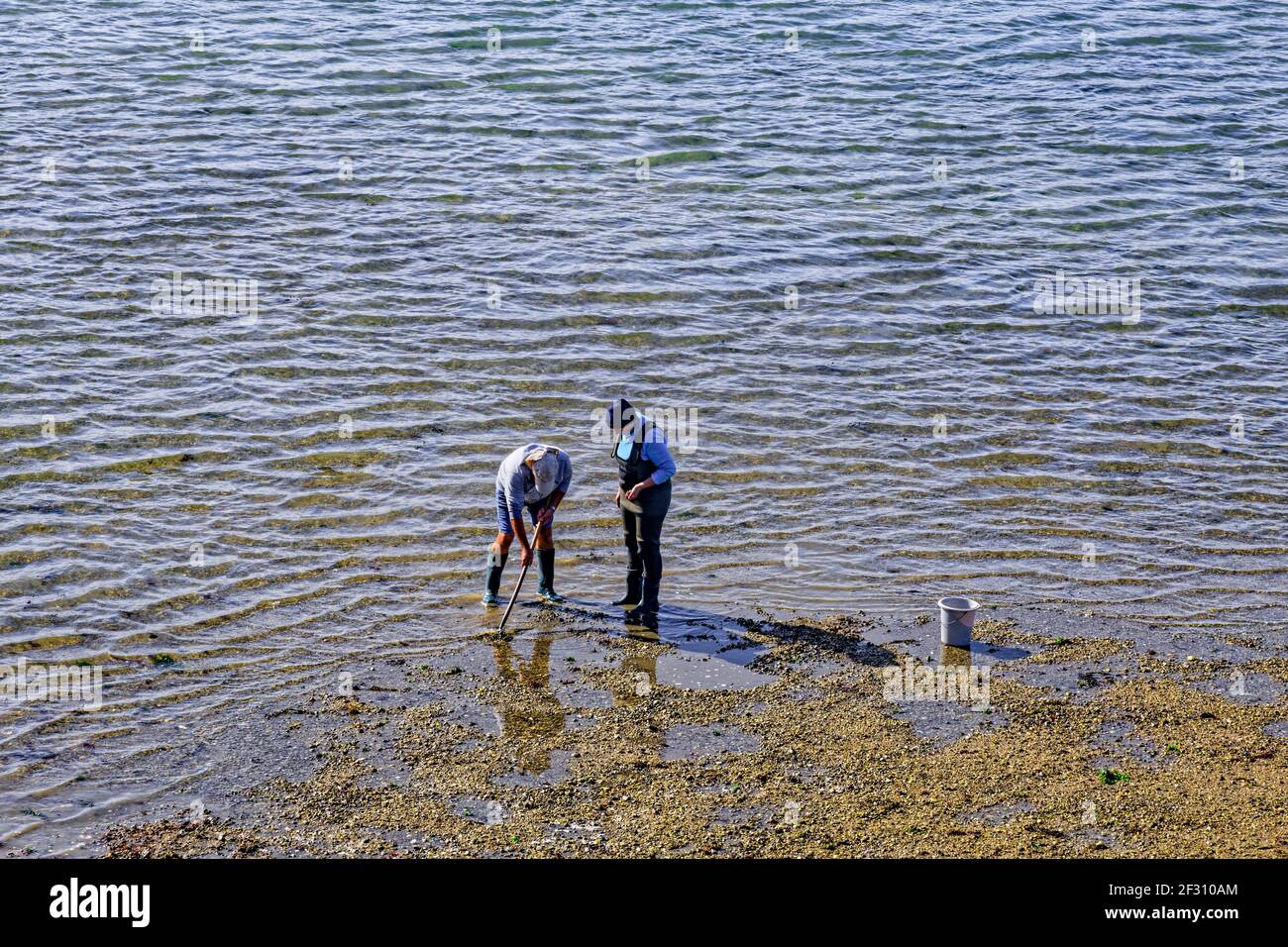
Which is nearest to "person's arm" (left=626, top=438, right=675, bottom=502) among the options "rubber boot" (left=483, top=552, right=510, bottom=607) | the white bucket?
"rubber boot" (left=483, top=552, right=510, bottom=607)

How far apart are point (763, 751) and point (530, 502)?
3.31 m

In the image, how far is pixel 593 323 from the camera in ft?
58.4

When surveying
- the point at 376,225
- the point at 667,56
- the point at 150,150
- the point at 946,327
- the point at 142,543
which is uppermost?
the point at 667,56

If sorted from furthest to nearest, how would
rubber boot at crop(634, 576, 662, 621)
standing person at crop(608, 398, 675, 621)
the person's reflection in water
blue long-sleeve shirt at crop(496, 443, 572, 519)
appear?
rubber boot at crop(634, 576, 662, 621), blue long-sleeve shirt at crop(496, 443, 572, 519), standing person at crop(608, 398, 675, 621), the person's reflection in water

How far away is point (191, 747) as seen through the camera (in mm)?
10109

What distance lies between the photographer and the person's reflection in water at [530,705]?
10016 mm

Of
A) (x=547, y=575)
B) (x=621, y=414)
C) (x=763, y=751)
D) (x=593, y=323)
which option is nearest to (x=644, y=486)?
(x=621, y=414)

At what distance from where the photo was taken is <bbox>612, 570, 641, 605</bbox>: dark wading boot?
480 inches

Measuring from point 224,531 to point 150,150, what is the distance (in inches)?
443

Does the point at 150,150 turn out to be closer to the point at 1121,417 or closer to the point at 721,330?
the point at 721,330

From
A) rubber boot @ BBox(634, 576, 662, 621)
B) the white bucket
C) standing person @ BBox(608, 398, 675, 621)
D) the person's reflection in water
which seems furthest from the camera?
rubber boot @ BBox(634, 576, 662, 621)

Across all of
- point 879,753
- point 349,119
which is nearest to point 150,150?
point 349,119

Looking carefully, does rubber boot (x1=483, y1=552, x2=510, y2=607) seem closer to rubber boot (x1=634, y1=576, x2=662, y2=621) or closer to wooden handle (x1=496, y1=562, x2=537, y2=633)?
wooden handle (x1=496, y1=562, x2=537, y2=633)

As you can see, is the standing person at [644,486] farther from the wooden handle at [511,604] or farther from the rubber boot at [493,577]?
the rubber boot at [493,577]
